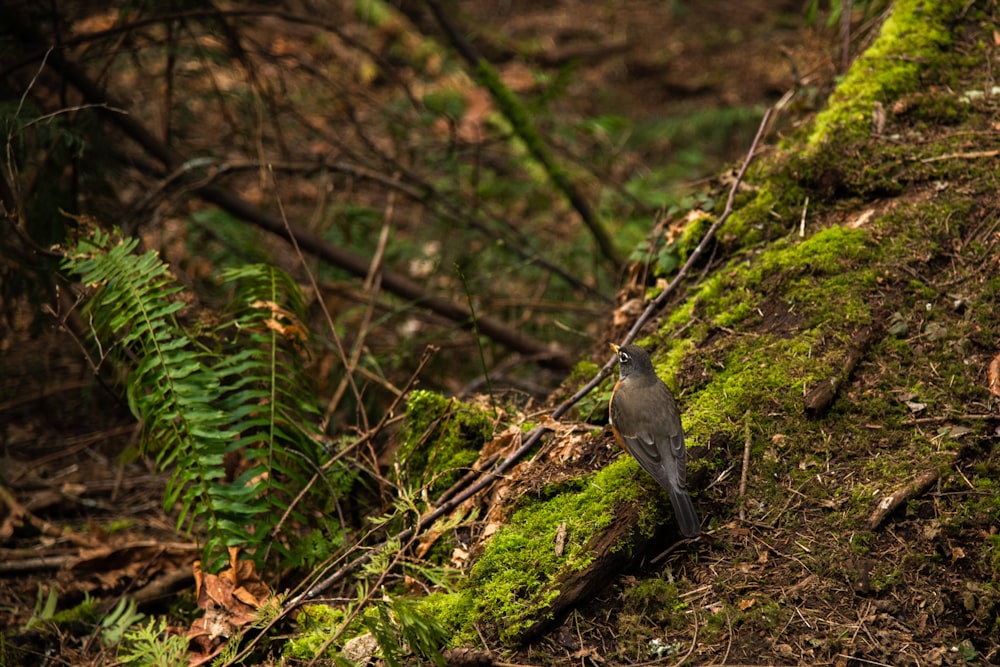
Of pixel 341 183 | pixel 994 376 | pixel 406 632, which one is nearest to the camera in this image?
pixel 406 632

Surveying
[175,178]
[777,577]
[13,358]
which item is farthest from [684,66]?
[777,577]

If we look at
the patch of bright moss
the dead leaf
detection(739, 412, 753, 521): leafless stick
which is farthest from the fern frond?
the dead leaf

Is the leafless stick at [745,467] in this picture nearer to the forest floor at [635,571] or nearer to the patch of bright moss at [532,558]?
the forest floor at [635,571]

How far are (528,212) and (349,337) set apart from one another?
12.8ft

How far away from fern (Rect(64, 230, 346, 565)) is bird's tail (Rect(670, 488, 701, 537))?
189cm

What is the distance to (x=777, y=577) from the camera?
3268 mm

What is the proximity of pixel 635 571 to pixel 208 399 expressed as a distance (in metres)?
2.21

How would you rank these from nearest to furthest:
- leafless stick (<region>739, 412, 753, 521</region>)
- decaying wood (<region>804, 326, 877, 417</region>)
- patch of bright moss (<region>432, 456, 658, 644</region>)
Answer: patch of bright moss (<region>432, 456, 658, 644</region>)
leafless stick (<region>739, 412, 753, 521</region>)
decaying wood (<region>804, 326, 877, 417</region>)

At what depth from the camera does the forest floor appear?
120 inches

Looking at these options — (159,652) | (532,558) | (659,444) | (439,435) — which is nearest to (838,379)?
(659,444)

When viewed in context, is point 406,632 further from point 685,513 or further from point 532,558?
point 685,513

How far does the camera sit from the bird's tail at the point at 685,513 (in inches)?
129

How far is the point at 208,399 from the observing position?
4.11 m

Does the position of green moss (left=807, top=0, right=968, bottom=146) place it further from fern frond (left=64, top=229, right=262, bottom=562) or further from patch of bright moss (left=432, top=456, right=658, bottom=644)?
fern frond (left=64, top=229, right=262, bottom=562)
